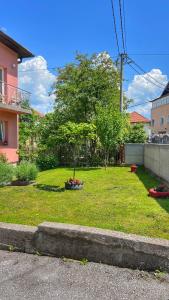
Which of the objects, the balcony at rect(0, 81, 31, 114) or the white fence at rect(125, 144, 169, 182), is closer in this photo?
the white fence at rect(125, 144, 169, 182)

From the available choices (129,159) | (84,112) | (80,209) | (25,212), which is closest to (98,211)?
(80,209)

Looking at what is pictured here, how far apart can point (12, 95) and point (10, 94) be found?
158mm

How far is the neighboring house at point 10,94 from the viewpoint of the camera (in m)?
14.6

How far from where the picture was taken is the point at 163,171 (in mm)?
9906

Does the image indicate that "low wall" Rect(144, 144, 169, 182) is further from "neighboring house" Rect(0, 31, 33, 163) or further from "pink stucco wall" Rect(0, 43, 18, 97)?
"pink stucco wall" Rect(0, 43, 18, 97)

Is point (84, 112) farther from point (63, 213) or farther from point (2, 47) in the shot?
point (63, 213)

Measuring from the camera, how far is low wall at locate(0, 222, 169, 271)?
12.1 ft

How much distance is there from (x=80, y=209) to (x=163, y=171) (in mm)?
4348

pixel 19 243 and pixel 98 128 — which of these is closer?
pixel 19 243

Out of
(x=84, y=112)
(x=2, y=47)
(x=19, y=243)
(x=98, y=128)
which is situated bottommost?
(x=19, y=243)

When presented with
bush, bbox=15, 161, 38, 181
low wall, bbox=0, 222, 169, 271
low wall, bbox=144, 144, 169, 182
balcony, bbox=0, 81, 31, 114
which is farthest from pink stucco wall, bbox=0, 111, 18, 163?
low wall, bbox=0, 222, 169, 271

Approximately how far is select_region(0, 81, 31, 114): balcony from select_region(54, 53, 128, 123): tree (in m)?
2.98

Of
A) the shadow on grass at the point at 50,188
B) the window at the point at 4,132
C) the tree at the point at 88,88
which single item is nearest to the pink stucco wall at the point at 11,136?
the window at the point at 4,132

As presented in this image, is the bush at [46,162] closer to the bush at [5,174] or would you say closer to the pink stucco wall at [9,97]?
the pink stucco wall at [9,97]
